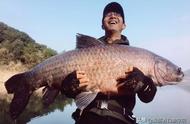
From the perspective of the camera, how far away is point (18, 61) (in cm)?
4228

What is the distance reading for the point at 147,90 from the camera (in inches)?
192

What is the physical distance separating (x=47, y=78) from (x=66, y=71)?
292 mm

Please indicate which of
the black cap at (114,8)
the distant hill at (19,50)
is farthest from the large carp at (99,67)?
the distant hill at (19,50)

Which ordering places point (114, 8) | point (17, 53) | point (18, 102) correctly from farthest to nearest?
point (17, 53) < point (114, 8) < point (18, 102)

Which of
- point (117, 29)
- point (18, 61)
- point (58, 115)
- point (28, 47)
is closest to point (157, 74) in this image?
point (117, 29)

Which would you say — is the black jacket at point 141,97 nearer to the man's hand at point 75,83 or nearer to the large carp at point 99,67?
the large carp at point 99,67

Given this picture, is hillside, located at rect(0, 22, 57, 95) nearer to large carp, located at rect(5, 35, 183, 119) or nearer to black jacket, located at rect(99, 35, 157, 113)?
large carp, located at rect(5, 35, 183, 119)

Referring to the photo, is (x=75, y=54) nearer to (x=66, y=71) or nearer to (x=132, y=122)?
(x=66, y=71)

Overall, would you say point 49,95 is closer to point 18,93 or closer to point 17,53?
point 18,93

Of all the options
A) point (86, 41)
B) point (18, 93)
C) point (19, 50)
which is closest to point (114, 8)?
point (86, 41)

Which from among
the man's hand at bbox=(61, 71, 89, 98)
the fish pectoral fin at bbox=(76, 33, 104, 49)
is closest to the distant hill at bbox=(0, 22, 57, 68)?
the fish pectoral fin at bbox=(76, 33, 104, 49)

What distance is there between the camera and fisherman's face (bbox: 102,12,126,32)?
5281 mm

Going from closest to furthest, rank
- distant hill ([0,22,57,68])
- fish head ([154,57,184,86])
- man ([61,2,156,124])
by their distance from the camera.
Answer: man ([61,2,156,124]), fish head ([154,57,184,86]), distant hill ([0,22,57,68])

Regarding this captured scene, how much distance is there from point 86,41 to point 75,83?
503 mm
